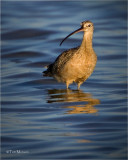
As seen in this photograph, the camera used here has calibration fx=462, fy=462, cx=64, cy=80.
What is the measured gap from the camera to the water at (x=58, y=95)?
7.32 meters

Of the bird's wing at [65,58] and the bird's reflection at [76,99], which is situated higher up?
the bird's wing at [65,58]

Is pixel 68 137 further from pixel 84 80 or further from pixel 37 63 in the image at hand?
pixel 37 63

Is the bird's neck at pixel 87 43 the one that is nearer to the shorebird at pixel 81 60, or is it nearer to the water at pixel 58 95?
the shorebird at pixel 81 60

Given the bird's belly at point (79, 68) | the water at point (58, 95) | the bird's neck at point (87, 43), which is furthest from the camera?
the bird's neck at point (87, 43)

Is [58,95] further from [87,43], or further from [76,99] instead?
[87,43]

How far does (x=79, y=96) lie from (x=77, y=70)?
634 millimetres

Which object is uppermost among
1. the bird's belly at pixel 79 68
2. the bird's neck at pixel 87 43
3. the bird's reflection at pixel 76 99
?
the bird's neck at pixel 87 43

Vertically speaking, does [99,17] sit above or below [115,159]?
above

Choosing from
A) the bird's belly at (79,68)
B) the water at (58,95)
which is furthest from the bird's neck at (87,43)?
the water at (58,95)

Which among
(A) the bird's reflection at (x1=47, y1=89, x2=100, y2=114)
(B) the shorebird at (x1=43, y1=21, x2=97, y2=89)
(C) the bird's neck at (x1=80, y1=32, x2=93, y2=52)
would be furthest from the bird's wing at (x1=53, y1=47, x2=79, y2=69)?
(A) the bird's reflection at (x1=47, y1=89, x2=100, y2=114)

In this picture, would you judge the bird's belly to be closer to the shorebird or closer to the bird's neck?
the shorebird

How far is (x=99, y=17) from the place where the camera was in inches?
802

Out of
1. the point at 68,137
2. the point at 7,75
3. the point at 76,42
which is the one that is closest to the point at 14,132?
the point at 68,137

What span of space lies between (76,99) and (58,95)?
0.68 metres
